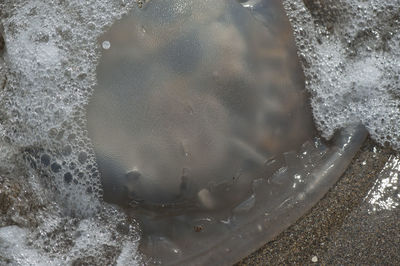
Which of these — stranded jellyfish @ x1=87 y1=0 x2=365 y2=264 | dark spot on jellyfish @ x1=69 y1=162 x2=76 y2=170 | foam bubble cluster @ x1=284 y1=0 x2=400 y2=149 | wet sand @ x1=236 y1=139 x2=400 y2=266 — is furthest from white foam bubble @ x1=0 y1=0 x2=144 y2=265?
foam bubble cluster @ x1=284 y1=0 x2=400 y2=149

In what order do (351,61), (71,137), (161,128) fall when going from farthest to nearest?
1. (351,61)
2. (71,137)
3. (161,128)

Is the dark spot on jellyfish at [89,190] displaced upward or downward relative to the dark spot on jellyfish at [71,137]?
downward

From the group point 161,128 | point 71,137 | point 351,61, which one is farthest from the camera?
point 351,61

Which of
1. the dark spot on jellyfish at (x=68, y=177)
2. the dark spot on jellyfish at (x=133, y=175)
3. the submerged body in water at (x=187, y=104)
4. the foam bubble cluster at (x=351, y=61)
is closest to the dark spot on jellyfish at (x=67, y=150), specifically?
the dark spot on jellyfish at (x=68, y=177)

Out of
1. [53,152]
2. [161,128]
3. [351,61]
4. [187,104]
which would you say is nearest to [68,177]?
[53,152]

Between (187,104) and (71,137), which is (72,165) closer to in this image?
(71,137)

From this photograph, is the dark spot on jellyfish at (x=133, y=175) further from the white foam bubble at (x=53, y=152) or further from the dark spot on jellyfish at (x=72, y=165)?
the dark spot on jellyfish at (x=72, y=165)
